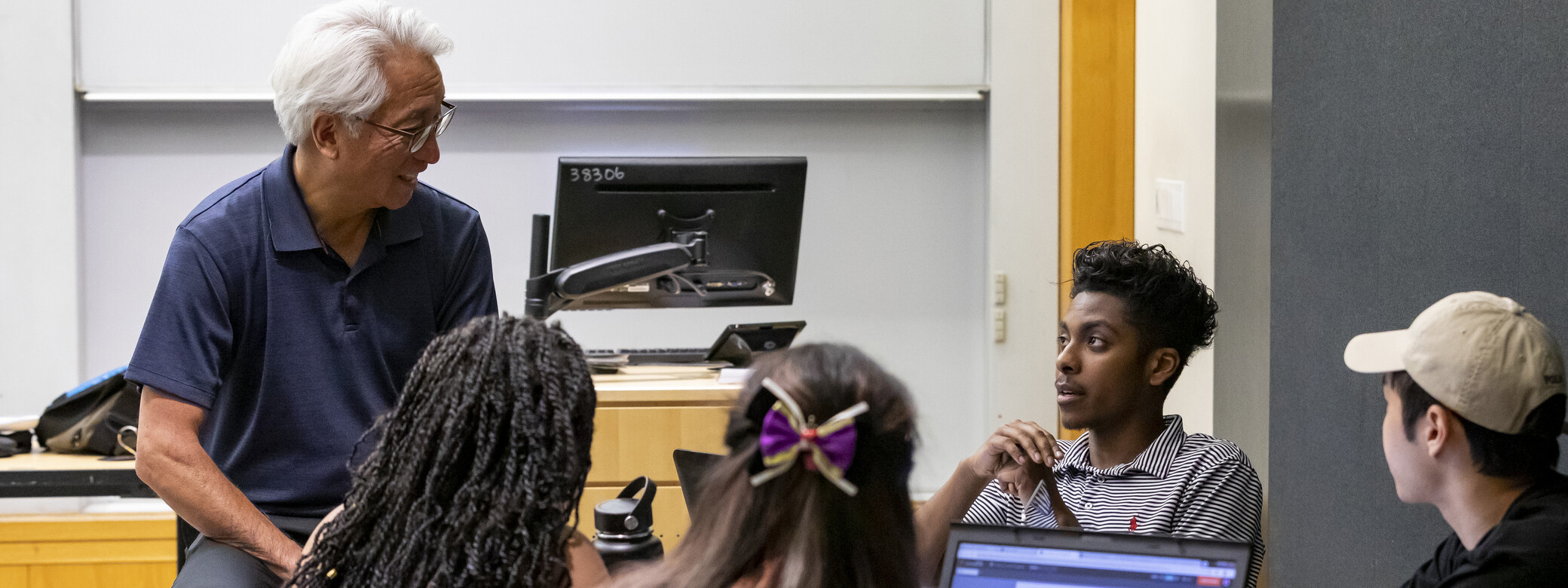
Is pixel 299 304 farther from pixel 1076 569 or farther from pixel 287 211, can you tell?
pixel 1076 569

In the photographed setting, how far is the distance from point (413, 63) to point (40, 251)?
260cm

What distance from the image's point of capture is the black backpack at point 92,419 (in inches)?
92.0

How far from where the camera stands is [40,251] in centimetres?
354

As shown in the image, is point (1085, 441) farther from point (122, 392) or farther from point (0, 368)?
point (0, 368)

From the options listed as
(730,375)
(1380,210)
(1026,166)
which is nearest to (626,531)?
(730,375)

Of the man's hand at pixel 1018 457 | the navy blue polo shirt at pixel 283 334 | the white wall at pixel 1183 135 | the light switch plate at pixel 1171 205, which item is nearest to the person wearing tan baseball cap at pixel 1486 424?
the man's hand at pixel 1018 457

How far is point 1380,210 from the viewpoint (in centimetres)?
181

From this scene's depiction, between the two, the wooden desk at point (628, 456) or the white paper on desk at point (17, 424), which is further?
the white paper on desk at point (17, 424)

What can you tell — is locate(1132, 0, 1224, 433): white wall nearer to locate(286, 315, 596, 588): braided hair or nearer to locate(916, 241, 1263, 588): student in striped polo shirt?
locate(916, 241, 1263, 588): student in striped polo shirt

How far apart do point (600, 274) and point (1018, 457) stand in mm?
1222

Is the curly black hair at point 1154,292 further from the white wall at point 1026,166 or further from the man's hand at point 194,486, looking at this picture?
the white wall at point 1026,166

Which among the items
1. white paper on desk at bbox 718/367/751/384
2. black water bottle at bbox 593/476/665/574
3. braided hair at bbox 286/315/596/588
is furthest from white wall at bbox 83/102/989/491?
braided hair at bbox 286/315/596/588

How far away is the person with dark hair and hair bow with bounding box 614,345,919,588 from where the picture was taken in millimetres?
870

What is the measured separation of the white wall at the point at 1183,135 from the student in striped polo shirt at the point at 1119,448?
892 mm
